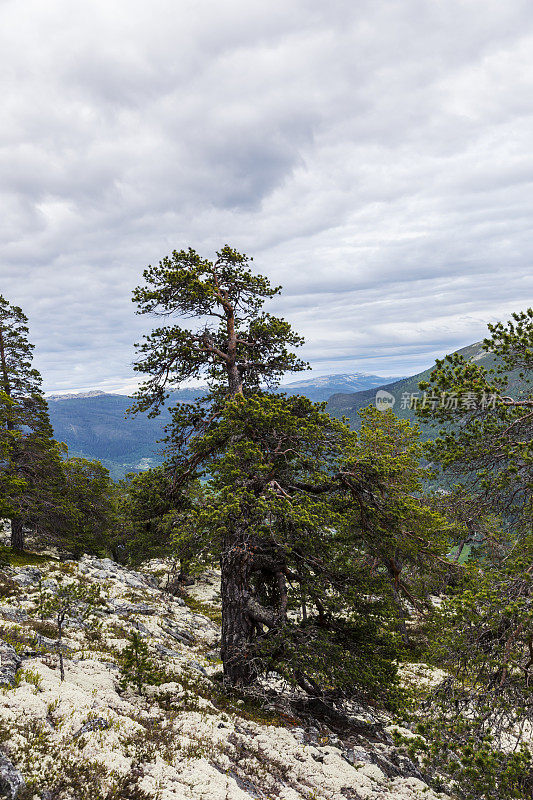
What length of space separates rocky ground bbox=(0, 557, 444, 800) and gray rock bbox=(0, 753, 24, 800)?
0.01m

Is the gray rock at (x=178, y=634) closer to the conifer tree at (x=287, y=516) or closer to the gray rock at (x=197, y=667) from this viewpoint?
the gray rock at (x=197, y=667)

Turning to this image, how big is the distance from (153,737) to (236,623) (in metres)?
4.51

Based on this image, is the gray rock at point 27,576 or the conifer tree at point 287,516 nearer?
the conifer tree at point 287,516

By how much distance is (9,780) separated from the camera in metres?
4.80

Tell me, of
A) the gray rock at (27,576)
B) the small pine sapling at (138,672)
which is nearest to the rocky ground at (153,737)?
the small pine sapling at (138,672)

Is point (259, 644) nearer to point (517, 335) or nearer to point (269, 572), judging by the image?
point (269, 572)

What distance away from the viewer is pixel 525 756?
606 centimetres

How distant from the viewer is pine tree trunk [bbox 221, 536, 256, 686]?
11453mm

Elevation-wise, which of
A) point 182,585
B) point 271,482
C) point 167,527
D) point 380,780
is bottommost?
point 182,585

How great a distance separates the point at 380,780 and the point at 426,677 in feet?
42.2

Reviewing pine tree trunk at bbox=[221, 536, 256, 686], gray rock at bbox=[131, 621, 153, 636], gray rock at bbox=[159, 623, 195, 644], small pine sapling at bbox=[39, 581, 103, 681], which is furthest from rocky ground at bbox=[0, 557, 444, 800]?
gray rock at bbox=[159, 623, 195, 644]

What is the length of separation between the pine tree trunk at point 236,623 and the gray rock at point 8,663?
17.4 feet

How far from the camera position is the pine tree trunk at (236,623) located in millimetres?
11453

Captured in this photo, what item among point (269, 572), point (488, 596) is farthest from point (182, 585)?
point (488, 596)
